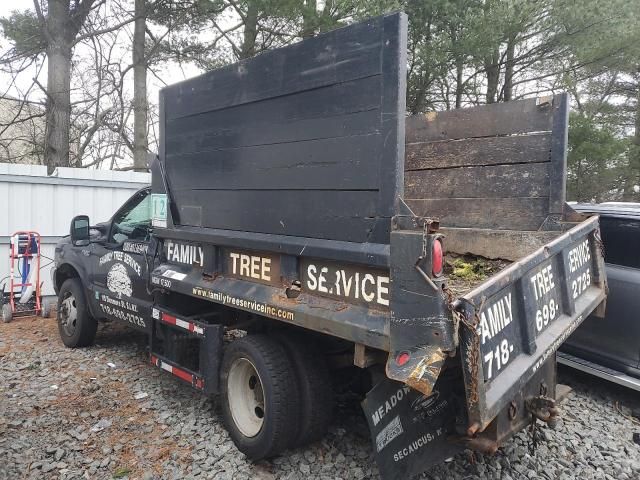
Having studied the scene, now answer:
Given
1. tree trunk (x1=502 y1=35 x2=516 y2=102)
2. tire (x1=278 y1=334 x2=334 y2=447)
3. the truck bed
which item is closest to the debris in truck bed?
the truck bed

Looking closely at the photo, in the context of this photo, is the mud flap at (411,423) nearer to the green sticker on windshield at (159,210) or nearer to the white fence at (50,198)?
the green sticker on windshield at (159,210)

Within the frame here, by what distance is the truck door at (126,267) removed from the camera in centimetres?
432

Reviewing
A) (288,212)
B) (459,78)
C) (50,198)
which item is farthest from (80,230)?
(459,78)

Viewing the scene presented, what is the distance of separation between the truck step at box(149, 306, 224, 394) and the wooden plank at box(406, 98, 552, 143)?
7.75 feet

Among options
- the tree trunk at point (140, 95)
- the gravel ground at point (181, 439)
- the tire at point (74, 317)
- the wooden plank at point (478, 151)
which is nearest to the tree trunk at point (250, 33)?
the tree trunk at point (140, 95)

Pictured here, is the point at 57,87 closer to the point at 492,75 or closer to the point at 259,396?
the point at 492,75

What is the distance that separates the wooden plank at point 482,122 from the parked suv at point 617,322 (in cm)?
132

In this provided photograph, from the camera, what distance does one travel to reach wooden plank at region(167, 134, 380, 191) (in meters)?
2.42

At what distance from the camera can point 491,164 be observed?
373 cm

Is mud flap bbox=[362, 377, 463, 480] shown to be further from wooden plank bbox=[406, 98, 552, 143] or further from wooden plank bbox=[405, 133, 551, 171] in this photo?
wooden plank bbox=[406, 98, 552, 143]

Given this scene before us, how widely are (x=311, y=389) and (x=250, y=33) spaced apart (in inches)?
361

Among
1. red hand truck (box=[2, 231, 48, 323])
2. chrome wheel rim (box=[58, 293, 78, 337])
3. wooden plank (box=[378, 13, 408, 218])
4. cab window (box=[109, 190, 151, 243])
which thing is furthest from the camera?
red hand truck (box=[2, 231, 48, 323])

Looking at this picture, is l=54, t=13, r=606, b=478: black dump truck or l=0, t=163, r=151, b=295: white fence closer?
l=54, t=13, r=606, b=478: black dump truck

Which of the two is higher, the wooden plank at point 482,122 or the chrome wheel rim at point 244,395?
the wooden plank at point 482,122
